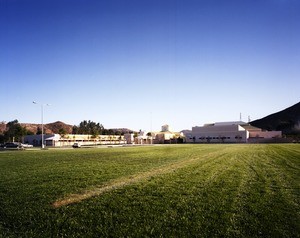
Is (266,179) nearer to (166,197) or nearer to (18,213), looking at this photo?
(166,197)

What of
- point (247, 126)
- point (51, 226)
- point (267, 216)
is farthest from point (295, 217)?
point (247, 126)

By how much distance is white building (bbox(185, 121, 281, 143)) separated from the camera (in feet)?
400


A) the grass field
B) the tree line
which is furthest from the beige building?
the grass field

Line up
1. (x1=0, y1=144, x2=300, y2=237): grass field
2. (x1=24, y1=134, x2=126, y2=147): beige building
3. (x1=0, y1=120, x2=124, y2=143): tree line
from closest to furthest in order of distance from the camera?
(x1=0, y1=144, x2=300, y2=237): grass field
(x1=24, y1=134, x2=126, y2=147): beige building
(x1=0, y1=120, x2=124, y2=143): tree line

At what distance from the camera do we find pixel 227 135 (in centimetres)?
12594

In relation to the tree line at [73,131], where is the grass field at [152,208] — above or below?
below

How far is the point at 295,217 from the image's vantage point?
7.79m

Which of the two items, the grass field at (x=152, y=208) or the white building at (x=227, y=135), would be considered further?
the white building at (x=227, y=135)

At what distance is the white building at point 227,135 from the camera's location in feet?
400

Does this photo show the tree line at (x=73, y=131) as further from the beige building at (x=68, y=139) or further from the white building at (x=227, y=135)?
the white building at (x=227, y=135)

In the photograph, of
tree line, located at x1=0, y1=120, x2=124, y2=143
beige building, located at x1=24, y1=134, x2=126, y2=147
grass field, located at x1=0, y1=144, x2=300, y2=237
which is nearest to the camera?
grass field, located at x1=0, y1=144, x2=300, y2=237

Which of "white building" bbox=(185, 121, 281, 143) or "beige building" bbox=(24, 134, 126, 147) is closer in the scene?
"beige building" bbox=(24, 134, 126, 147)

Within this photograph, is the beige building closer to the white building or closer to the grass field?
the white building

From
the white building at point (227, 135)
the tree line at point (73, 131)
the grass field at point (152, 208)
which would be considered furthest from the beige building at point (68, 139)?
the grass field at point (152, 208)
